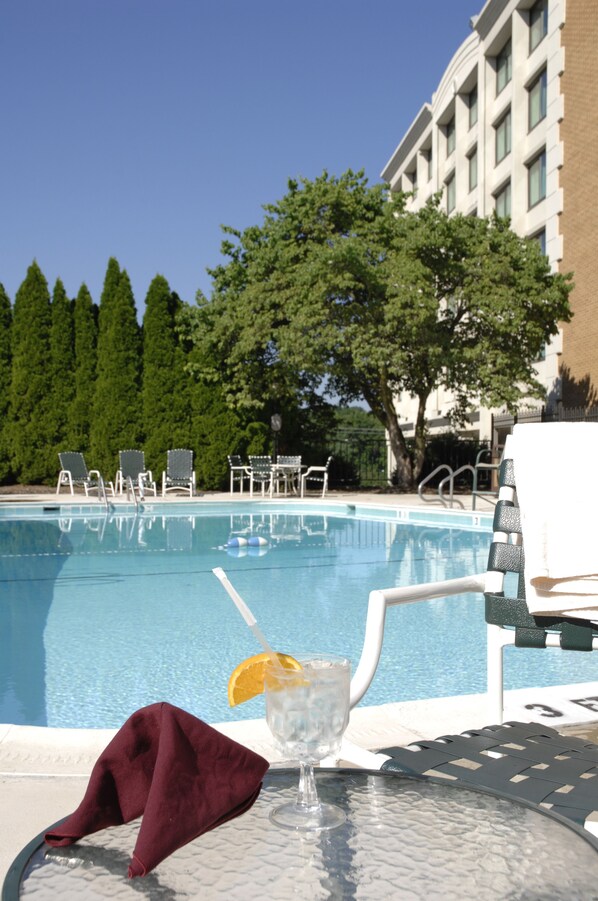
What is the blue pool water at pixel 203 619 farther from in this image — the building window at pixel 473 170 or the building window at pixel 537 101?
the building window at pixel 473 170

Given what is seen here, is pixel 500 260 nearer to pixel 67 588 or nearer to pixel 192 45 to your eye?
pixel 192 45

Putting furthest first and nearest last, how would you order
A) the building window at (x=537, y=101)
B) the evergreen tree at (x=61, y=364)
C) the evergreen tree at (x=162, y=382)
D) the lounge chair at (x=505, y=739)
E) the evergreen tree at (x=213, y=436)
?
the building window at (x=537, y=101) < the evergreen tree at (x=61, y=364) < the evergreen tree at (x=162, y=382) < the evergreen tree at (x=213, y=436) < the lounge chair at (x=505, y=739)

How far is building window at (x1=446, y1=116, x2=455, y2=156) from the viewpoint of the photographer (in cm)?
2625

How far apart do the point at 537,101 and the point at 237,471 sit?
40.5 feet

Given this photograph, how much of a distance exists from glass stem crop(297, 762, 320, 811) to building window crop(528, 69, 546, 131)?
21389 mm

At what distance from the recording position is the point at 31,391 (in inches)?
712

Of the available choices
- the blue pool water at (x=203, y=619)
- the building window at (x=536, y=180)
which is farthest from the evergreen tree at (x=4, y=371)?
the building window at (x=536, y=180)

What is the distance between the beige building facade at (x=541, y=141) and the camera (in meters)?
18.0

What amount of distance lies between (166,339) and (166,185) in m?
7.00

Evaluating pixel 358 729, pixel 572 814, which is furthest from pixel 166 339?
pixel 572 814

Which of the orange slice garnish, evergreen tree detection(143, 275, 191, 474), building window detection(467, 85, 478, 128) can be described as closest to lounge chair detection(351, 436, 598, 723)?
the orange slice garnish

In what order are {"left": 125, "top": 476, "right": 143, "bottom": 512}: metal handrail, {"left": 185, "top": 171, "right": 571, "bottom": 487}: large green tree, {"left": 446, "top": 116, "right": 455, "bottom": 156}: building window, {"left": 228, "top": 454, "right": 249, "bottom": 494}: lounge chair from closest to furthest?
{"left": 125, "top": 476, "right": 143, "bottom": 512}: metal handrail → {"left": 185, "top": 171, "right": 571, "bottom": 487}: large green tree → {"left": 228, "top": 454, "right": 249, "bottom": 494}: lounge chair → {"left": 446, "top": 116, "right": 455, "bottom": 156}: building window

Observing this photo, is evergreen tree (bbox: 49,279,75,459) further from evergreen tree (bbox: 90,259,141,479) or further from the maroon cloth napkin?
the maroon cloth napkin

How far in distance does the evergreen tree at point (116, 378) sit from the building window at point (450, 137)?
44.8ft
